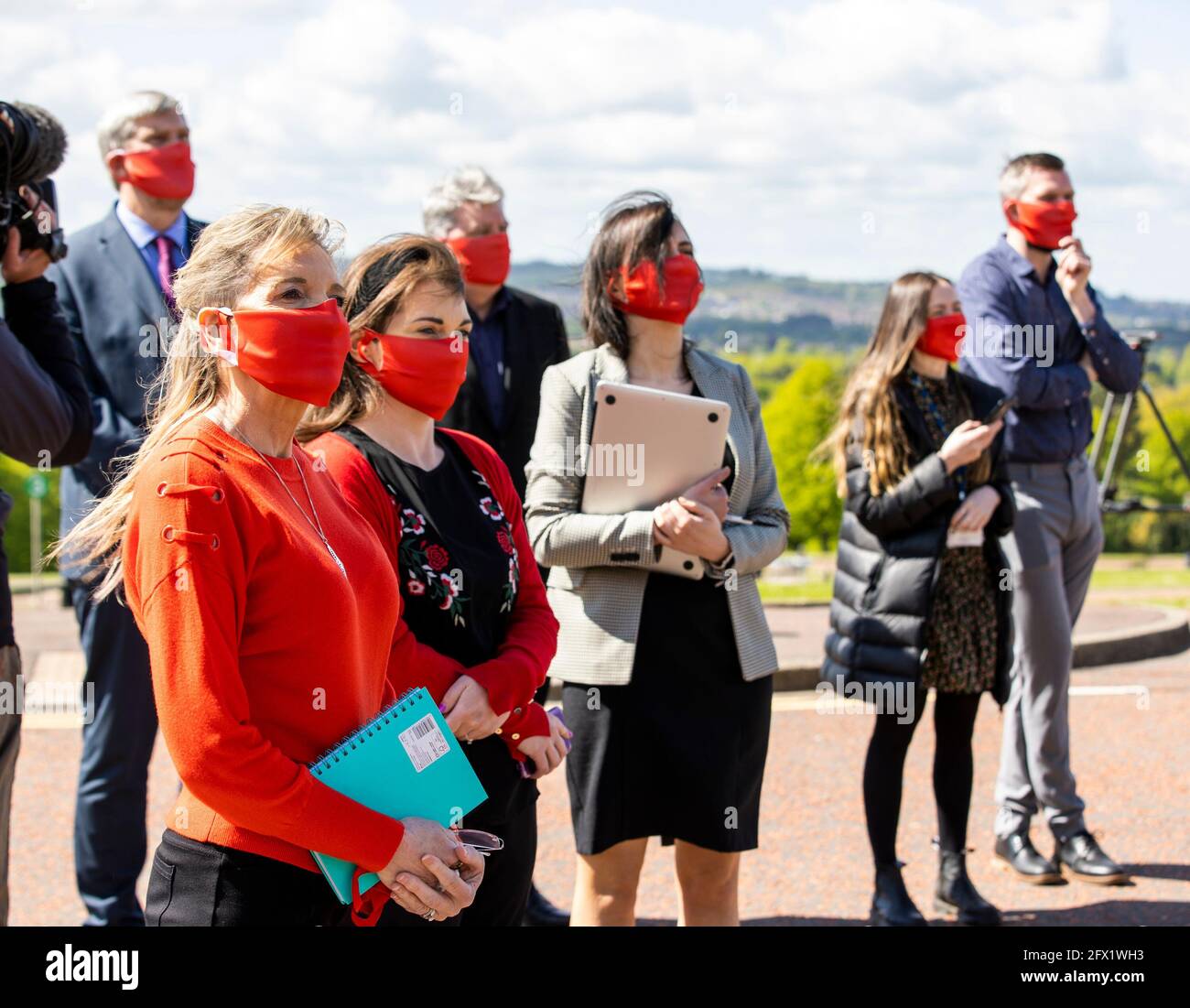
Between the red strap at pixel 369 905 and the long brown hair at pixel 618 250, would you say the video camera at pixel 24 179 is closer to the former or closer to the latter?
the long brown hair at pixel 618 250

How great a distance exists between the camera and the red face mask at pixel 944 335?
5398mm

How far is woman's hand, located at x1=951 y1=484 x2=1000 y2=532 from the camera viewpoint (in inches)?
209

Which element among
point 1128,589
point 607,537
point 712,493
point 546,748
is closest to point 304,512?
point 546,748

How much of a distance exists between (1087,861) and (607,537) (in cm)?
293

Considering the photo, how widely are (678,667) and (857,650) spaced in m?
1.38

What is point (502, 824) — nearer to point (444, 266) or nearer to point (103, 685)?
point (444, 266)

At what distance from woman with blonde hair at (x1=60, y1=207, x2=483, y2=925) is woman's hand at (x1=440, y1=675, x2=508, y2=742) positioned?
34 cm

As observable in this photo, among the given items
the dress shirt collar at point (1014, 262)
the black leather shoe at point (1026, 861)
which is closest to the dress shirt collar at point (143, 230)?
the dress shirt collar at point (1014, 262)

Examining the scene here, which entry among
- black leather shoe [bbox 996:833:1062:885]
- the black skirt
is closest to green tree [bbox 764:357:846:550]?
black leather shoe [bbox 996:833:1062:885]

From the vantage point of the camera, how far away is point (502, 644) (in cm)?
344

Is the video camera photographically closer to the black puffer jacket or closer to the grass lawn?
the black puffer jacket

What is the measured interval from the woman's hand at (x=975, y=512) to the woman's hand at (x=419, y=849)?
120 inches

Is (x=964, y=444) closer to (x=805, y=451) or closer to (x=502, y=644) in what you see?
(x=502, y=644)

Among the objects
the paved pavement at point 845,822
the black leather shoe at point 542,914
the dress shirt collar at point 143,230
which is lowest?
the paved pavement at point 845,822
